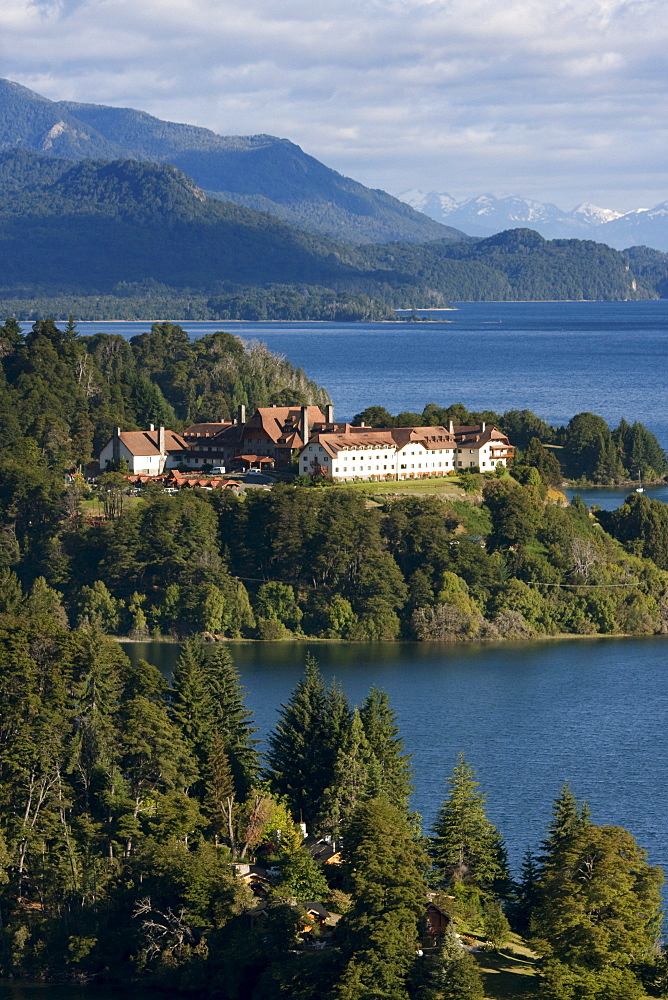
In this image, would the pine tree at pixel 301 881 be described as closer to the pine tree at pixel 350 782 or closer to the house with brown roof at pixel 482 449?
the pine tree at pixel 350 782

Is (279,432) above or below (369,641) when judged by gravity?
above

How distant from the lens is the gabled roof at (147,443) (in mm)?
77000

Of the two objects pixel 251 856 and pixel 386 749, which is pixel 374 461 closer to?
pixel 386 749

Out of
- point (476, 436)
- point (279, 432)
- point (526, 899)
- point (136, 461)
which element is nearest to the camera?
point (526, 899)

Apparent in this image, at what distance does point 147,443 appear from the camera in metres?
78.1

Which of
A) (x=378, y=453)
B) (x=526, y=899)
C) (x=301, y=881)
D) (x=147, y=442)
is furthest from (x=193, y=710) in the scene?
(x=147, y=442)

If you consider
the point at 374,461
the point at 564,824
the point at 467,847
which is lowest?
the point at 467,847

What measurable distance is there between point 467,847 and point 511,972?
3.69 m

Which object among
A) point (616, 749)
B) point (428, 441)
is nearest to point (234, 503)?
point (428, 441)

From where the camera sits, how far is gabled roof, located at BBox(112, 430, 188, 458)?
77.0 m

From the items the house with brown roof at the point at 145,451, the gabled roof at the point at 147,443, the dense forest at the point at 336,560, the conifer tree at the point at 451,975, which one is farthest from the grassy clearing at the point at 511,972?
the gabled roof at the point at 147,443

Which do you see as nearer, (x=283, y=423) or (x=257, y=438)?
(x=257, y=438)

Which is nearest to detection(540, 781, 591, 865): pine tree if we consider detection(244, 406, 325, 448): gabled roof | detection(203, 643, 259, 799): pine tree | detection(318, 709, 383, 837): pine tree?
detection(318, 709, 383, 837): pine tree

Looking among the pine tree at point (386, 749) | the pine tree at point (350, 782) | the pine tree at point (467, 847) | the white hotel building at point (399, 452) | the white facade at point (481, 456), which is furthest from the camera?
the white facade at point (481, 456)
